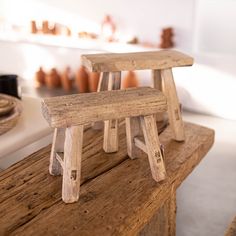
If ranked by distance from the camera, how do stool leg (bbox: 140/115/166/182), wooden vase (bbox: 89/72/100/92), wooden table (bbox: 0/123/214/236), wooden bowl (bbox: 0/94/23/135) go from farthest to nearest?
wooden vase (bbox: 89/72/100/92) → wooden bowl (bbox: 0/94/23/135) → stool leg (bbox: 140/115/166/182) → wooden table (bbox: 0/123/214/236)

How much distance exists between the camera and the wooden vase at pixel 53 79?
2.65 meters

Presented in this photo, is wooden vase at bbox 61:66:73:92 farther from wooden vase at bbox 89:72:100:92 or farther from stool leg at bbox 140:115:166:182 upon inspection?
stool leg at bbox 140:115:166:182

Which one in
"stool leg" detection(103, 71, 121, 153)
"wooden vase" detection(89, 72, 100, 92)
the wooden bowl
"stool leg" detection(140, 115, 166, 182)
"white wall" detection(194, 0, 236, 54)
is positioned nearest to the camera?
"stool leg" detection(140, 115, 166, 182)

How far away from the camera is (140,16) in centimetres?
247

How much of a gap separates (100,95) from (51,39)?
210cm

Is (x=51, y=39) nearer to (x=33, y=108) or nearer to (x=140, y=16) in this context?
(x=140, y=16)

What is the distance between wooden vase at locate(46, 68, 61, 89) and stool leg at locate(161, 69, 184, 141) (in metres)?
1.75

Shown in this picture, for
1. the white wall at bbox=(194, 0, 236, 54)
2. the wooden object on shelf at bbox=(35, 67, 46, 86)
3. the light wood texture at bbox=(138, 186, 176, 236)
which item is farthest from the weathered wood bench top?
the wooden object on shelf at bbox=(35, 67, 46, 86)

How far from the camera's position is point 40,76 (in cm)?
Answer: 272

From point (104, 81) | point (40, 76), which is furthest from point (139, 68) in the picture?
point (40, 76)

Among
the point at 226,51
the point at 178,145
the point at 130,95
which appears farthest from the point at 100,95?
the point at 226,51

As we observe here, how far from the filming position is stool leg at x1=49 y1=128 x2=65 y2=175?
0.84 meters

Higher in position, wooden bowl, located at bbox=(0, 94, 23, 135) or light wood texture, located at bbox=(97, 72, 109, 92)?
light wood texture, located at bbox=(97, 72, 109, 92)

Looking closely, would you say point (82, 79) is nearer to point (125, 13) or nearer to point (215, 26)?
point (125, 13)
